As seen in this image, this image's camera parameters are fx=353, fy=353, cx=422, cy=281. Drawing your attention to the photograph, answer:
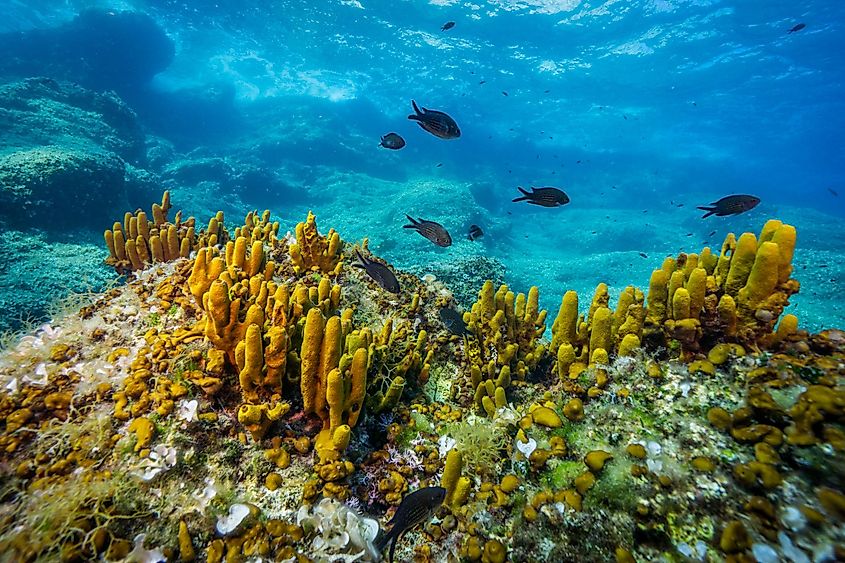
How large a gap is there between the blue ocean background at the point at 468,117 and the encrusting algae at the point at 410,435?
672 centimetres

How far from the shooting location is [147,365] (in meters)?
2.45

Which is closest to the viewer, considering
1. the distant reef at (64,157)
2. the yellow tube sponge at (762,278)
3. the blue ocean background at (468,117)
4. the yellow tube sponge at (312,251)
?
the yellow tube sponge at (762,278)

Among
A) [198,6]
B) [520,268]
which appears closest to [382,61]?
[198,6]

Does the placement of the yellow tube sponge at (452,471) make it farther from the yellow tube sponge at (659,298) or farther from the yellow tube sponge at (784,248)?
the yellow tube sponge at (784,248)

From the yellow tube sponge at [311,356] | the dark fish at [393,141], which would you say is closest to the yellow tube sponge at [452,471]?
the yellow tube sponge at [311,356]

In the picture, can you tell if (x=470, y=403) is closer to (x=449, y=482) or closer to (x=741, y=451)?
(x=449, y=482)

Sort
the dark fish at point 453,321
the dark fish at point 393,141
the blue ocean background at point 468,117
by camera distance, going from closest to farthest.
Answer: the dark fish at point 453,321, the dark fish at point 393,141, the blue ocean background at point 468,117

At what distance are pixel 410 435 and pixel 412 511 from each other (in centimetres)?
101

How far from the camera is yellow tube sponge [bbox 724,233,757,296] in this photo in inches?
96.3

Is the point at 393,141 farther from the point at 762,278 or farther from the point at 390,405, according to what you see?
the point at 762,278

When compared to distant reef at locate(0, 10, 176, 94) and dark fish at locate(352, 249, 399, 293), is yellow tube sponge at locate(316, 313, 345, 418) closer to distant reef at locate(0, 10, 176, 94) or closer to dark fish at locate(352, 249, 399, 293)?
dark fish at locate(352, 249, 399, 293)

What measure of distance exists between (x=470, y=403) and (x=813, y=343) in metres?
2.49

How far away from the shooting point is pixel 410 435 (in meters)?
2.93

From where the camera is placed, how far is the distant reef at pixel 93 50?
23.8 metres
